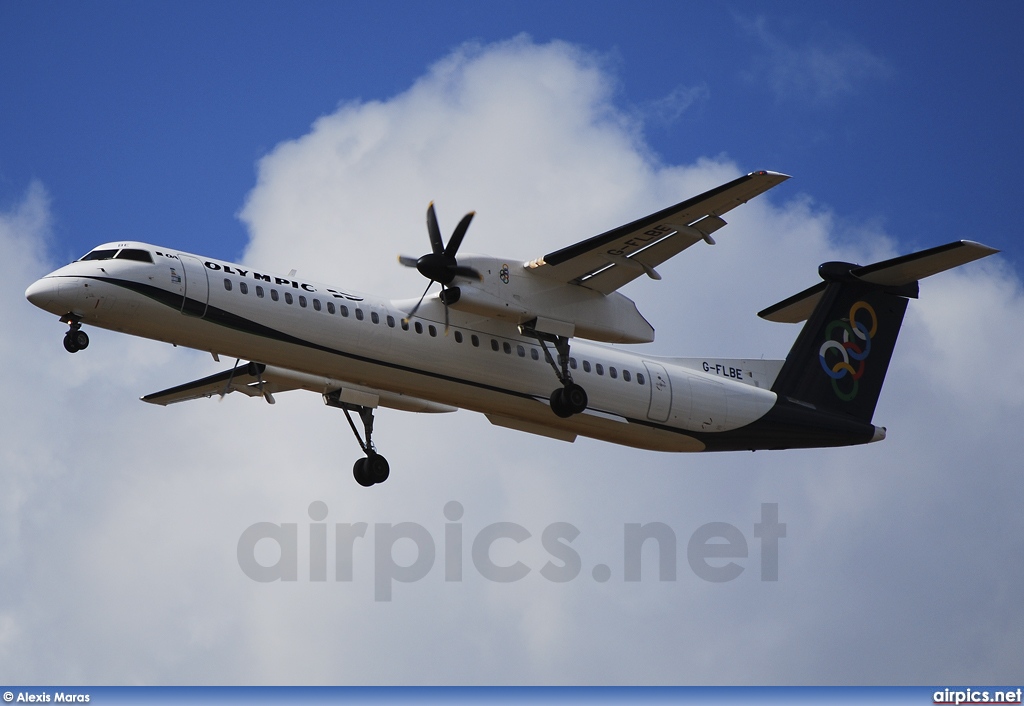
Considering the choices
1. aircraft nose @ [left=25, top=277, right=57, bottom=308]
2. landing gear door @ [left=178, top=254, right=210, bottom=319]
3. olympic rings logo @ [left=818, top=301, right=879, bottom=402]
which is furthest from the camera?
olympic rings logo @ [left=818, top=301, right=879, bottom=402]

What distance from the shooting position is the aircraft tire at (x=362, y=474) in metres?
21.7

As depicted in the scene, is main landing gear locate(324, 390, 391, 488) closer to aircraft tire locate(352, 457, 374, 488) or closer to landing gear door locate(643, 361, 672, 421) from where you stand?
aircraft tire locate(352, 457, 374, 488)

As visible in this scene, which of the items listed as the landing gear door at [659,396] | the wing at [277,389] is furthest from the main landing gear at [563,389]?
the wing at [277,389]

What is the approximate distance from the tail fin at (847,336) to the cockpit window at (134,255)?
11179 millimetres

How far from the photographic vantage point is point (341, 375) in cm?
1814

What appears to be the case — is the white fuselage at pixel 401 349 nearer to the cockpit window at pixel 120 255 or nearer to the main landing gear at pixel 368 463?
the cockpit window at pixel 120 255

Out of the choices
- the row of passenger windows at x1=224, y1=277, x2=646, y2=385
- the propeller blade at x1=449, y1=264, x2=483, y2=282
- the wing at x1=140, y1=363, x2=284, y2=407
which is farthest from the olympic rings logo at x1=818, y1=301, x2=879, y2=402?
the wing at x1=140, y1=363, x2=284, y2=407

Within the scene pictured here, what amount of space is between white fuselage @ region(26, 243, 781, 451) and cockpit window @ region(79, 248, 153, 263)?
80 millimetres

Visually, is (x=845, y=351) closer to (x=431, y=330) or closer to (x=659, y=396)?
(x=659, y=396)

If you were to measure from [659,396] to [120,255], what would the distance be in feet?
29.3

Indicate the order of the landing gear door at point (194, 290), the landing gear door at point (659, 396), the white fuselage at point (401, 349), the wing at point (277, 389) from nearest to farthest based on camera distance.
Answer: the white fuselage at point (401, 349), the landing gear door at point (194, 290), the landing gear door at point (659, 396), the wing at point (277, 389)

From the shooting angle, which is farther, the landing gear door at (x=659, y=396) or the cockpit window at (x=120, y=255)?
the landing gear door at (x=659, y=396)

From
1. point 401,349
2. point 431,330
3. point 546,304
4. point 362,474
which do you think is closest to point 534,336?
point 546,304

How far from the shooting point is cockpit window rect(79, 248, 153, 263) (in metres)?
16.6
